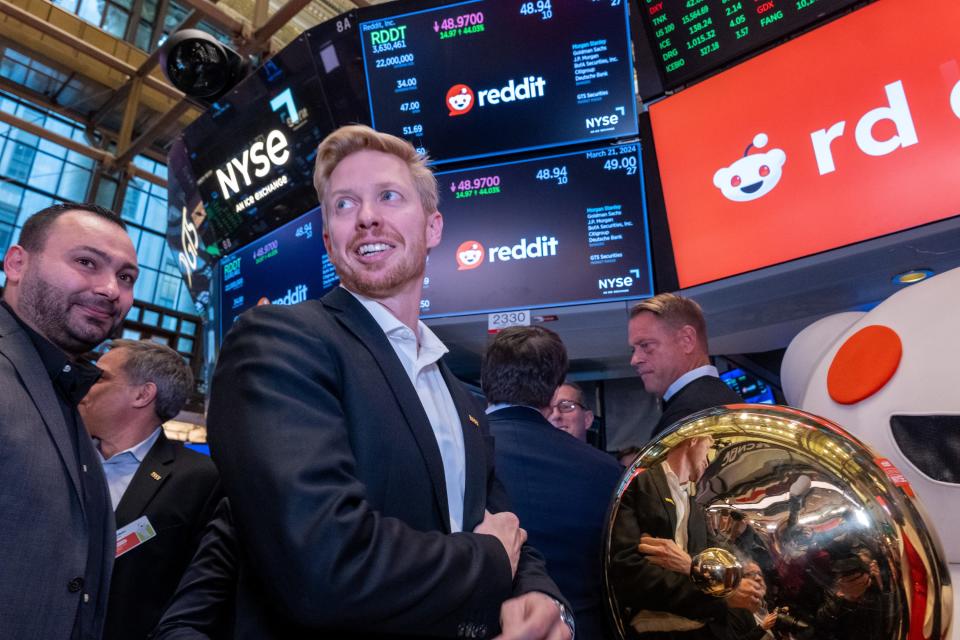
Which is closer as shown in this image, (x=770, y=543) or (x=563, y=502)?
(x=770, y=543)

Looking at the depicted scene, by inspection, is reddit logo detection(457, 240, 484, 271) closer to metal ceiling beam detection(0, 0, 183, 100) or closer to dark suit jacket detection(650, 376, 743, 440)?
dark suit jacket detection(650, 376, 743, 440)

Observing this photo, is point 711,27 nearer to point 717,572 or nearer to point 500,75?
point 500,75

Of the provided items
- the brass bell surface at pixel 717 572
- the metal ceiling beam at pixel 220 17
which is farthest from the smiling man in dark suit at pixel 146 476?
the metal ceiling beam at pixel 220 17

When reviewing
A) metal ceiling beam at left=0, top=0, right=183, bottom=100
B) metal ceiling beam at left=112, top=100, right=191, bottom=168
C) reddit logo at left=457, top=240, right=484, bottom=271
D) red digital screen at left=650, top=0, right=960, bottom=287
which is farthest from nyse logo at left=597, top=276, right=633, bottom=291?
metal ceiling beam at left=112, top=100, right=191, bottom=168

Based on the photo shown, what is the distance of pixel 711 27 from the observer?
3.43 metres

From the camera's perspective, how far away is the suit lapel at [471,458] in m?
1.12

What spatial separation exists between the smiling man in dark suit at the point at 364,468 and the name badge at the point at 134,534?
1409 millimetres

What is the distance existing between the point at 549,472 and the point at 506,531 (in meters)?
0.76

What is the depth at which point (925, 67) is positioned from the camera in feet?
8.88

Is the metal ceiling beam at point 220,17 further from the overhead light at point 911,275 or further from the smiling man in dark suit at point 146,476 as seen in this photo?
the overhead light at point 911,275

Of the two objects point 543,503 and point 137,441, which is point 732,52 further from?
point 137,441

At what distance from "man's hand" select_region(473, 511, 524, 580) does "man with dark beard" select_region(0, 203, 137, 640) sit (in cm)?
89

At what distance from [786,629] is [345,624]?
0.65 m

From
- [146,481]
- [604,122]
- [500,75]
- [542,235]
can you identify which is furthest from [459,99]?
[146,481]
